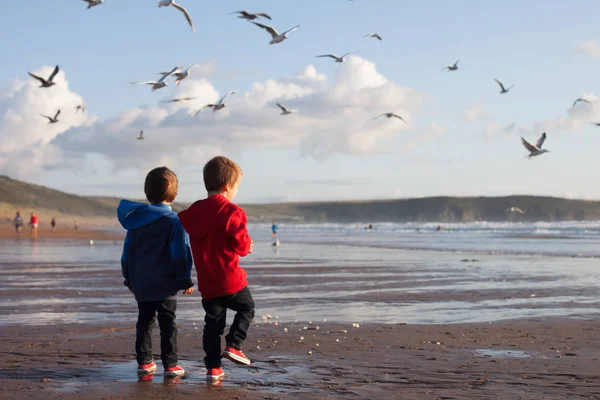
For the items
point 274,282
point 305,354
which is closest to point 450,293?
point 274,282

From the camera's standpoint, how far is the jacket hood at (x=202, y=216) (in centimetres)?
671

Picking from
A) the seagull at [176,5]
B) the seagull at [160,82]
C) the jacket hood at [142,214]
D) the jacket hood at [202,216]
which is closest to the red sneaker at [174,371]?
the jacket hood at [202,216]

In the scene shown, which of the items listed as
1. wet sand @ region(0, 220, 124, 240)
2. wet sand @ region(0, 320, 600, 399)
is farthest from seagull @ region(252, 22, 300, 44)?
wet sand @ region(0, 220, 124, 240)

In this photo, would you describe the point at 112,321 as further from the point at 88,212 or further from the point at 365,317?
the point at 88,212

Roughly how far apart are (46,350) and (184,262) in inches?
82.6

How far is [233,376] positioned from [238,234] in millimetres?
1181

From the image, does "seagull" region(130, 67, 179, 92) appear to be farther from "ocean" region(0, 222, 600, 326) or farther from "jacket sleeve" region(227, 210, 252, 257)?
"jacket sleeve" region(227, 210, 252, 257)

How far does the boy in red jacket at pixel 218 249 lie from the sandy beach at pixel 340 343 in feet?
1.00

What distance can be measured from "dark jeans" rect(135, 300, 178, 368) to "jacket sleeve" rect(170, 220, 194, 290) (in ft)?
0.83

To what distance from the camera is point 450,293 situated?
49.5 feet

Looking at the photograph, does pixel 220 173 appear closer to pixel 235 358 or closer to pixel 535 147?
pixel 235 358

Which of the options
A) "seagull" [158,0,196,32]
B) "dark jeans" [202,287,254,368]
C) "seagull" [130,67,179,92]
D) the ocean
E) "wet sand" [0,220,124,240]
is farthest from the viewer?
"wet sand" [0,220,124,240]

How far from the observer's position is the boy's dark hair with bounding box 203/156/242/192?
6.84 m

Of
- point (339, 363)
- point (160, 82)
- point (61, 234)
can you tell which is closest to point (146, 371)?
point (339, 363)
